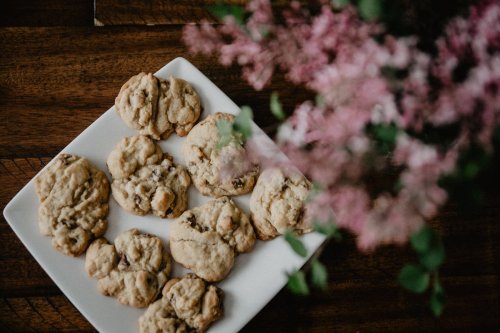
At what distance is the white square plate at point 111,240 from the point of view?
971 millimetres

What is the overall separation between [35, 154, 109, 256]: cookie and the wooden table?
0.39 feet

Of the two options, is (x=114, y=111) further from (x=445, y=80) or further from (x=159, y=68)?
(x=445, y=80)

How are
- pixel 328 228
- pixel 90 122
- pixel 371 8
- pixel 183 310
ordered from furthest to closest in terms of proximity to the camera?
pixel 90 122 → pixel 183 310 → pixel 328 228 → pixel 371 8

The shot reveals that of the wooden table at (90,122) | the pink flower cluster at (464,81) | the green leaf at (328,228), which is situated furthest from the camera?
the wooden table at (90,122)

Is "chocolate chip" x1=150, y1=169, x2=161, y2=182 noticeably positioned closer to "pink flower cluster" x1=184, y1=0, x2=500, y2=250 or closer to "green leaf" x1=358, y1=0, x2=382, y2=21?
"pink flower cluster" x1=184, y1=0, x2=500, y2=250

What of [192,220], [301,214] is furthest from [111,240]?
[301,214]

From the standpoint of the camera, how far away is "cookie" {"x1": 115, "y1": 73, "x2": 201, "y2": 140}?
100 centimetres

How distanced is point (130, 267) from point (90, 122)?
1.10 feet

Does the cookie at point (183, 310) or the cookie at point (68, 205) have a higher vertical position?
the cookie at point (68, 205)

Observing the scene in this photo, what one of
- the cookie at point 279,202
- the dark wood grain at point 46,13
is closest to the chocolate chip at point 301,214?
the cookie at point 279,202

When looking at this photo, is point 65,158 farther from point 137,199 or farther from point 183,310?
point 183,310

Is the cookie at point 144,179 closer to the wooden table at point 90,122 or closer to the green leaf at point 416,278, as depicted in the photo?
the wooden table at point 90,122

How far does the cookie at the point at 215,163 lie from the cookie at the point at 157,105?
4 cm

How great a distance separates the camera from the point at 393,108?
560 mm
